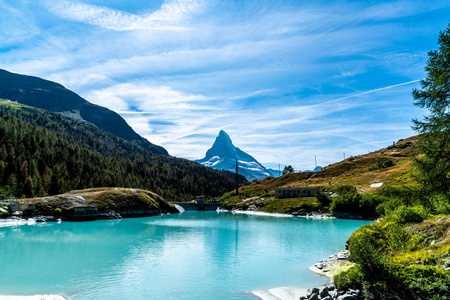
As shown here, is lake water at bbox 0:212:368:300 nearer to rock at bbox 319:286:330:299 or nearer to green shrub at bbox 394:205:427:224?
rock at bbox 319:286:330:299

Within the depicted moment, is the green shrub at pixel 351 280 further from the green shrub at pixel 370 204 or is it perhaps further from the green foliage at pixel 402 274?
the green shrub at pixel 370 204

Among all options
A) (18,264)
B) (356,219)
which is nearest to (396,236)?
(18,264)

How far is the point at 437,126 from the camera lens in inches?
786

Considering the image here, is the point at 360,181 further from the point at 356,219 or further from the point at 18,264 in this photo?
the point at 18,264

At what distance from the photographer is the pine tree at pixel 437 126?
62.2 ft

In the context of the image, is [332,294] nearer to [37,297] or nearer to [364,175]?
[37,297]

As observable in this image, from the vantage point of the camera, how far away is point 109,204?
8944 cm

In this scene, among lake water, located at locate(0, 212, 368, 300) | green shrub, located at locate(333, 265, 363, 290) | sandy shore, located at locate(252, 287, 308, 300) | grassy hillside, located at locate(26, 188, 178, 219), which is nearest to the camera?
green shrub, located at locate(333, 265, 363, 290)

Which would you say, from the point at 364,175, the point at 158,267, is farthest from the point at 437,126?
the point at 364,175

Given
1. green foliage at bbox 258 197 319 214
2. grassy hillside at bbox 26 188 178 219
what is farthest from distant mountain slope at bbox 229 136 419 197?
grassy hillside at bbox 26 188 178 219

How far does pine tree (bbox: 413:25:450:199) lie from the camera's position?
62.2ft

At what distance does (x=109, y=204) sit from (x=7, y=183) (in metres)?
41.5

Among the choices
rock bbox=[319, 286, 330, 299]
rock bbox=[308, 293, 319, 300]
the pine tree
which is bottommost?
rock bbox=[308, 293, 319, 300]

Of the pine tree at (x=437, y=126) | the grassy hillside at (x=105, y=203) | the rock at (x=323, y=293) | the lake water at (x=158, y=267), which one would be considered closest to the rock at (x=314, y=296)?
the rock at (x=323, y=293)
